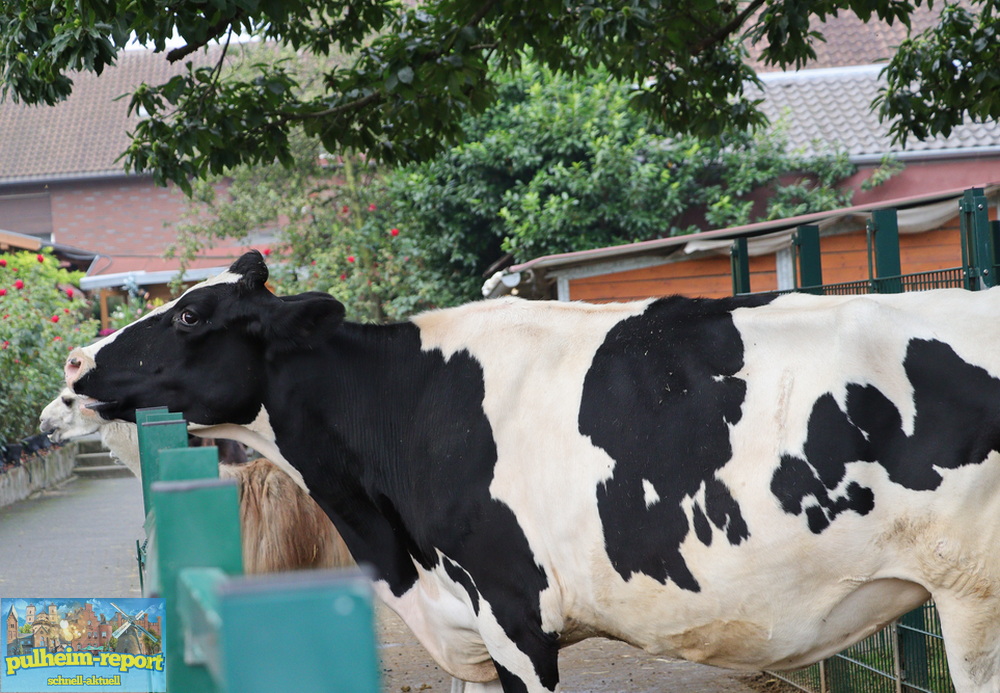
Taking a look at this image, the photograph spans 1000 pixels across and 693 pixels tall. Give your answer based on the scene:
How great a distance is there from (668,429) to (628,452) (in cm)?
14

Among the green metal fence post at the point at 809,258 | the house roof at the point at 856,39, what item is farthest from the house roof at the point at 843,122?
the green metal fence post at the point at 809,258

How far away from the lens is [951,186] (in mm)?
20078

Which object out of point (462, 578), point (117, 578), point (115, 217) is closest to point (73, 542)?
point (117, 578)

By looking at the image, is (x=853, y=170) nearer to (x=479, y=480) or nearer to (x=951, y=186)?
(x=951, y=186)

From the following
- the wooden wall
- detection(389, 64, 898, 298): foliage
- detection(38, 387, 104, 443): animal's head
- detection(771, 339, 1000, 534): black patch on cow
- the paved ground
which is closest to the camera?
detection(771, 339, 1000, 534): black patch on cow

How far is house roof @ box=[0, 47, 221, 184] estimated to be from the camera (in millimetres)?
33406

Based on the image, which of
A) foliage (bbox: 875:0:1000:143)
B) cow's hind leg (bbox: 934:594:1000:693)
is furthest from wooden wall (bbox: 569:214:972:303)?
cow's hind leg (bbox: 934:594:1000:693)

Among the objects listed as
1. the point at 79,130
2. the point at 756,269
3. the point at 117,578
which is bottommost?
the point at 117,578

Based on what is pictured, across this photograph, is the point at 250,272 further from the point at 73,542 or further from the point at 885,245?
the point at 73,542

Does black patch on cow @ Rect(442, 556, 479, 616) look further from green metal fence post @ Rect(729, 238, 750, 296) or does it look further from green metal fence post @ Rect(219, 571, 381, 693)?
green metal fence post @ Rect(729, 238, 750, 296)

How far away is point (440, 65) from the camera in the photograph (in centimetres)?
672

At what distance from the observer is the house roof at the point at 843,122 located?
19.9 metres

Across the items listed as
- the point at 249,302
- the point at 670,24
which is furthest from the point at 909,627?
the point at 670,24

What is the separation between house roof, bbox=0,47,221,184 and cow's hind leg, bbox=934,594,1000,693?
105 ft
